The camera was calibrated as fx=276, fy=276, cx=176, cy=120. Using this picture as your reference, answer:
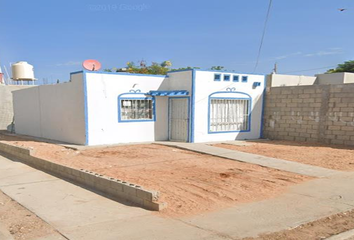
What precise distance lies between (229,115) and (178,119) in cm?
281

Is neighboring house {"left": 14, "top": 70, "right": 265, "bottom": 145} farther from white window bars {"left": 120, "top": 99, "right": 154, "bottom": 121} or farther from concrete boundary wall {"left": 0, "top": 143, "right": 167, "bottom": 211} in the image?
concrete boundary wall {"left": 0, "top": 143, "right": 167, "bottom": 211}

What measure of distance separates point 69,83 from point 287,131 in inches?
444

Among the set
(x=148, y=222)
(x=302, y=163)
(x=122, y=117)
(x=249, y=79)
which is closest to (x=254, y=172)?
(x=302, y=163)

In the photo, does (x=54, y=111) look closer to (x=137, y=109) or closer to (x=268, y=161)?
(x=137, y=109)

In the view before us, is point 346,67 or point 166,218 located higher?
point 346,67

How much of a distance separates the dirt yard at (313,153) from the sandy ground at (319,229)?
4437mm

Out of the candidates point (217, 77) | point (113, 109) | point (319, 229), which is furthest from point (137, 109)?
point (319, 229)

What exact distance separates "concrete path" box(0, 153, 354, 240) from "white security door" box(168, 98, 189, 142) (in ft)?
24.1

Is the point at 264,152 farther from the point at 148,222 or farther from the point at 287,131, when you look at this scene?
the point at 148,222

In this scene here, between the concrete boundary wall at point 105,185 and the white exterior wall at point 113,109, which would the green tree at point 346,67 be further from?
the concrete boundary wall at point 105,185

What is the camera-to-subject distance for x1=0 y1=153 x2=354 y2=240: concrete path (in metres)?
4.05

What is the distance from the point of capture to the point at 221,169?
26.6ft

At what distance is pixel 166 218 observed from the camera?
460cm

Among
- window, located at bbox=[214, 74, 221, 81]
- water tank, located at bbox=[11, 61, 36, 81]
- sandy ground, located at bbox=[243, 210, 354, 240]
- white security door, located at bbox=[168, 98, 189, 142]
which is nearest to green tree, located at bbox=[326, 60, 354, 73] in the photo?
window, located at bbox=[214, 74, 221, 81]
